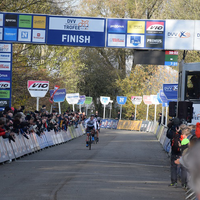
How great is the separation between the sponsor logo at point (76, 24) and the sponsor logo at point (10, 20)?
2.26 meters

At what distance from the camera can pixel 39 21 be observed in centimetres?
2131

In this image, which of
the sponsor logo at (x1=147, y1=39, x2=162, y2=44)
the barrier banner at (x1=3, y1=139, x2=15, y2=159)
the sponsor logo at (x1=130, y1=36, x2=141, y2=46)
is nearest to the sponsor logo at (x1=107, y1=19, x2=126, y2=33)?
the sponsor logo at (x1=130, y1=36, x2=141, y2=46)

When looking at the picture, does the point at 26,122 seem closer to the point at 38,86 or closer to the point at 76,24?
the point at 76,24

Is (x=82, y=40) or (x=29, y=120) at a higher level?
(x=82, y=40)

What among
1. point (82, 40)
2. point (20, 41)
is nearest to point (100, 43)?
point (82, 40)

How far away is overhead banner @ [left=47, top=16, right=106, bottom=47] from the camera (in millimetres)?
20891

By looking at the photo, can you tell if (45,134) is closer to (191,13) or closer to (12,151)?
(12,151)

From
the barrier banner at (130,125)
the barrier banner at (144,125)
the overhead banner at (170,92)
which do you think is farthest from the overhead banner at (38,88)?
the barrier banner at (130,125)

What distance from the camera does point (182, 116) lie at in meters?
13.8

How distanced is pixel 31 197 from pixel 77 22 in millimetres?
12903

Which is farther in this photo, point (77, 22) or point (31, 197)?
point (77, 22)

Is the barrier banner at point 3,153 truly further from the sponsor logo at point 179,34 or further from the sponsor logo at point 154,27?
the sponsor logo at point 179,34

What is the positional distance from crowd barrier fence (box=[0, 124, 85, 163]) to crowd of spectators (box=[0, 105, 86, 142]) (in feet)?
0.74

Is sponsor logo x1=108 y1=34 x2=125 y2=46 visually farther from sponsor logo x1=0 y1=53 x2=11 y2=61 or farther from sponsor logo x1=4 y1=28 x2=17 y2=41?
sponsor logo x1=0 y1=53 x2=11 y2=61
